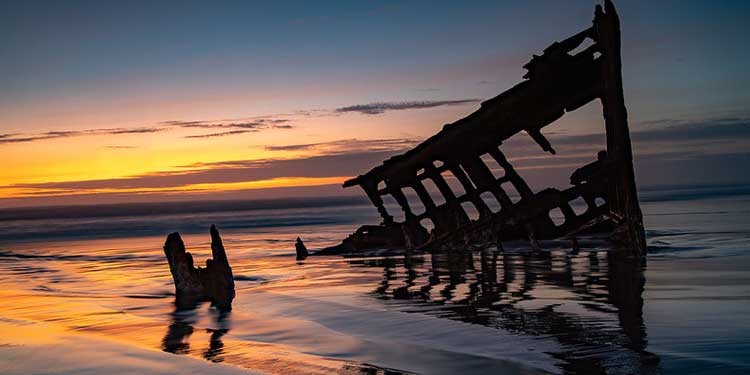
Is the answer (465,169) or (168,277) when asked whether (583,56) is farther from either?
(168,277)

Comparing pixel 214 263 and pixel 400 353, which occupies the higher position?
pixel 214 263

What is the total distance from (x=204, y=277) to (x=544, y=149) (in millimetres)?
6673

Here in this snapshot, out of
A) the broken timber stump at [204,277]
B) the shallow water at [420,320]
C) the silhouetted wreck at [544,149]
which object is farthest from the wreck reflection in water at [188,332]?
the silhouetted wreck at [544,149]

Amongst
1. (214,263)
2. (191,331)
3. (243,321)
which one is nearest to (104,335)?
(191,331)

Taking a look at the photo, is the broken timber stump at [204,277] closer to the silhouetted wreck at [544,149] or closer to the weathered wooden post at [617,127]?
the silhouetted wreck at [544,149]

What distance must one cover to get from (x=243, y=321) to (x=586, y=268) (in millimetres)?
6015

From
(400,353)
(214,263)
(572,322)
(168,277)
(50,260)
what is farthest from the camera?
(50,260)

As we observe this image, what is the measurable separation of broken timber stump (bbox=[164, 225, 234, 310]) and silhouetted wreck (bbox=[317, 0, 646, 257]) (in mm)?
5556

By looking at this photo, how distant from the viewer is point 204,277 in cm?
1020

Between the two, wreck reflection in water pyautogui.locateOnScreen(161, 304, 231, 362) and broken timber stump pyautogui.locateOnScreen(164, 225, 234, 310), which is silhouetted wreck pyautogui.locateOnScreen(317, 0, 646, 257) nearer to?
broken timber stump pyautogui.locateOnScreen(164, 225, 234, 310)

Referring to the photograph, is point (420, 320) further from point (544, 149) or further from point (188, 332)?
point (544, 149)

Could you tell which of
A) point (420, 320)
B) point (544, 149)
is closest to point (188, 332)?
point (420, 320)

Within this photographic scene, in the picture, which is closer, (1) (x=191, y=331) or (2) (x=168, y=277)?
(1) (x=191, y=331)

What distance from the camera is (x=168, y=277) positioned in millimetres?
13898
